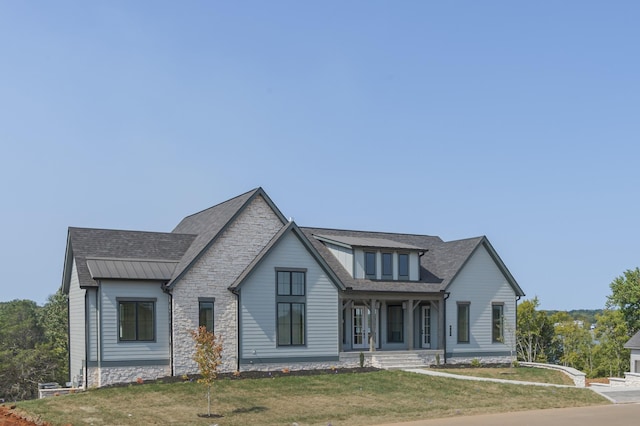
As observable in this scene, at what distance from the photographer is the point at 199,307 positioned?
3061 centimetres

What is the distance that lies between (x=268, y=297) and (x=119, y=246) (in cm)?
677

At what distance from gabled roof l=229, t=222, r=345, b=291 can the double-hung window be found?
1149 millimetres

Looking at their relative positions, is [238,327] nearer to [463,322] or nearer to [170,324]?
[170,324]

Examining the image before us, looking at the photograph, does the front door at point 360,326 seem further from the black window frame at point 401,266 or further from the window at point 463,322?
the window at point 463,322

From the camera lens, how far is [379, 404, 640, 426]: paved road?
832 inches

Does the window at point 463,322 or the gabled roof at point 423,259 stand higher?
the gabled roof at point 423,259

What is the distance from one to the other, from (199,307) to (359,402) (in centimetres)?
875

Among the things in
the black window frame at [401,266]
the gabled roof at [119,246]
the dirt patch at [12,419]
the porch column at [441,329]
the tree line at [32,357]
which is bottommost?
the tree line at [32,357]

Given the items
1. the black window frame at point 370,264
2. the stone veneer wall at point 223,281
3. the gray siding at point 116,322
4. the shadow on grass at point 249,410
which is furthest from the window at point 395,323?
the shadow on grass at point 249,410

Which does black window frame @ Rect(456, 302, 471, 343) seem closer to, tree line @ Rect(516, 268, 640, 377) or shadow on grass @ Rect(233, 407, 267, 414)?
tree line @ Rect(516, 268, 640, 377)

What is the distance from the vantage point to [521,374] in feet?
113

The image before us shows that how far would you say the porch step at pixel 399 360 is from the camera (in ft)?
111

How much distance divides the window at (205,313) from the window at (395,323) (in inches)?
442

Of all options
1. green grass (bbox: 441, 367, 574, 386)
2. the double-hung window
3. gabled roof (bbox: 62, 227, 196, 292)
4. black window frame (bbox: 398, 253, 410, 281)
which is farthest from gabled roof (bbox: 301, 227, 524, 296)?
gabled roof (bbox: 62, 227, 196, 292)
